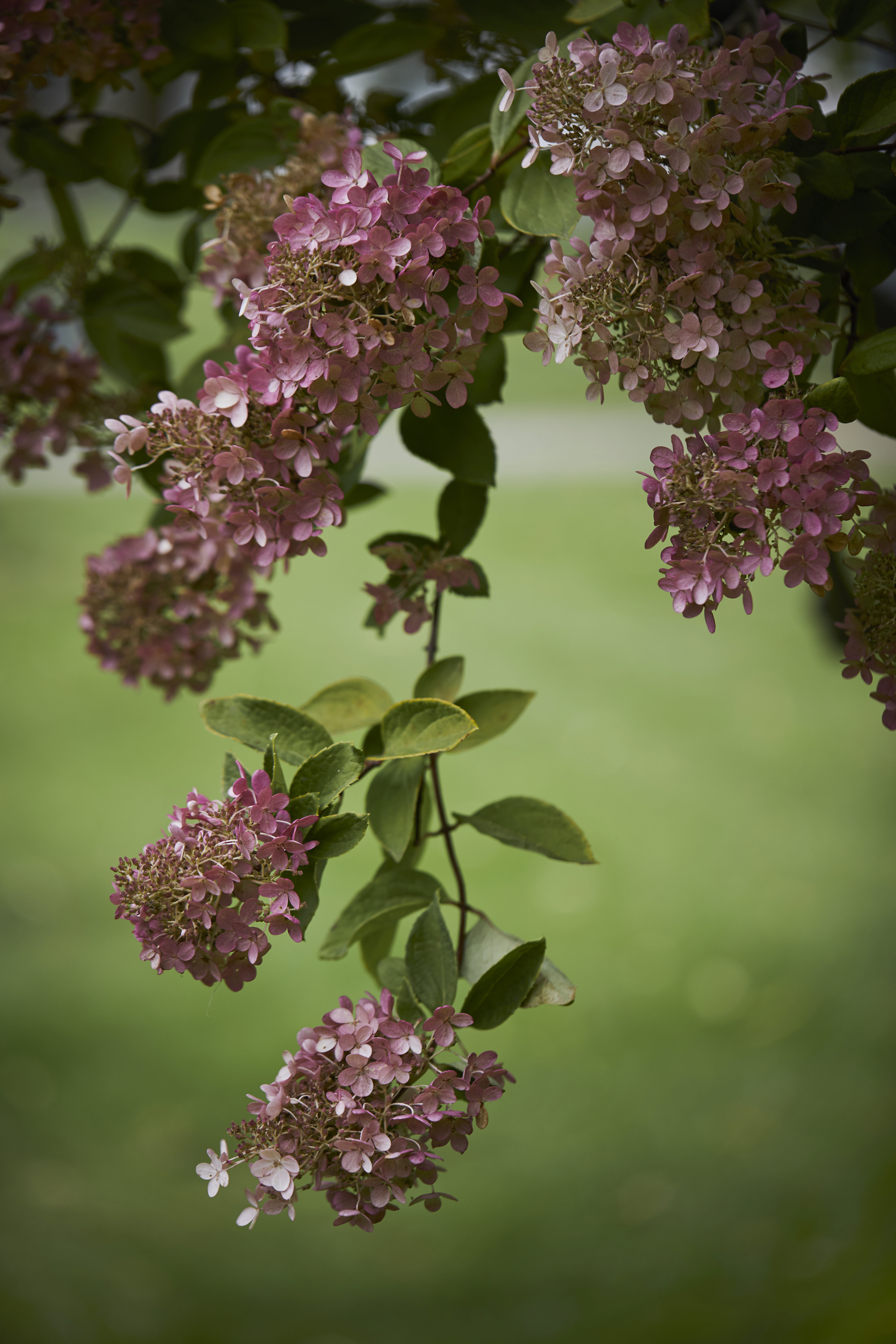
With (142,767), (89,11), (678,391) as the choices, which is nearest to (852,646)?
(678,391)

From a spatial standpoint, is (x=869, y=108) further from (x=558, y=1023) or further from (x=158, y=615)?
(x=558, y=1023)

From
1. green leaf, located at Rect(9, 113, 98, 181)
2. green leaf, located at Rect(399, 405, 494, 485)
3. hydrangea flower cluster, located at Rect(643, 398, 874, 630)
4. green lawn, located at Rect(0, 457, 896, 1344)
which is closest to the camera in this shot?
hydrangea flower cluster, located at Rect(643, 398, 874, 630)

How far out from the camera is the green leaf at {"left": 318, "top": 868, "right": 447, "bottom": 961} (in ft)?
1.13

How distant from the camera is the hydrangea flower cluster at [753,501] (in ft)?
0.87

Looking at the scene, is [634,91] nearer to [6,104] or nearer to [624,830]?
[6,104]

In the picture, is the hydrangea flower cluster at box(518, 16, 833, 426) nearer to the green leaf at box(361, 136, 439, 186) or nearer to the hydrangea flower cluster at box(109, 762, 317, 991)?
the green leaf at box(361, 136, 439, 186)

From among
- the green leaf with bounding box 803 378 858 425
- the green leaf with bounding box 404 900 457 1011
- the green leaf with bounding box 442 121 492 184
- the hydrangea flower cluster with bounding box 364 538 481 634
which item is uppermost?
the green leaf with bounding box 442 121 492 184

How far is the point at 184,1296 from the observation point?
96cm

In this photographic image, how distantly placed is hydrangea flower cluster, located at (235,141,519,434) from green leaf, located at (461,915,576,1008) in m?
Answer: 0.17

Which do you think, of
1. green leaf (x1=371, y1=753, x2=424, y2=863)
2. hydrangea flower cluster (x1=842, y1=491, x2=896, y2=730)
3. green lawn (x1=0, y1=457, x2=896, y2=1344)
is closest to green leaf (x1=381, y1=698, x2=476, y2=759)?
green leaf (x1=371, y1=753, x2=424, y2=863)

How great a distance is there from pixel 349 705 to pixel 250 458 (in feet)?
0.44

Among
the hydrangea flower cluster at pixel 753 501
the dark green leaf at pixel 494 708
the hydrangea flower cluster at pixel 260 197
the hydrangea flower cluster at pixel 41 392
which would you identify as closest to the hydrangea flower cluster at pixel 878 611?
the hydrangea flower cluster at pixel 753 501

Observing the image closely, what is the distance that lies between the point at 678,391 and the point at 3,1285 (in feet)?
3.27

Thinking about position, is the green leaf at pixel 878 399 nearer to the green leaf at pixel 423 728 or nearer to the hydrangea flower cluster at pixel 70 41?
the green leaf at pixel 423 728
